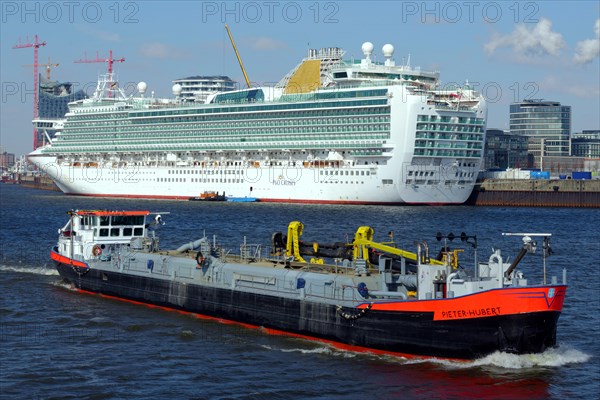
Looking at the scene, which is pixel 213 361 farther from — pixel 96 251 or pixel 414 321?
pixel 96 251

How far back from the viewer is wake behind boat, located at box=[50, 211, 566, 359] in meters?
27.5

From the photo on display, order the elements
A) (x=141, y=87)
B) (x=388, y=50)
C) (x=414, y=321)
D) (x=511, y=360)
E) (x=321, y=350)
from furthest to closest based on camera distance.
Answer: (x=141, y=87) → (x=388, y=50) → (x=321, y=350) → (x=414, y=321) → (x=511, y=360)

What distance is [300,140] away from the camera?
4936 inches

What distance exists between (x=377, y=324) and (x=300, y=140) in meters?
96.5

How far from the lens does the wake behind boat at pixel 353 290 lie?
27516 millimetres

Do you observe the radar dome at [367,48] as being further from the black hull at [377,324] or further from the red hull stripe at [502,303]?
the red hull stripe at [502,303]

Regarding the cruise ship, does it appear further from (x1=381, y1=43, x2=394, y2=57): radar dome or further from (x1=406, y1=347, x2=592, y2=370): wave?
(x1=406, y1=347, x2=592, y2=370): wave

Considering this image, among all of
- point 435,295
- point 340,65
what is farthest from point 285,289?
point 340,65

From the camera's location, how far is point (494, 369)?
27.5m

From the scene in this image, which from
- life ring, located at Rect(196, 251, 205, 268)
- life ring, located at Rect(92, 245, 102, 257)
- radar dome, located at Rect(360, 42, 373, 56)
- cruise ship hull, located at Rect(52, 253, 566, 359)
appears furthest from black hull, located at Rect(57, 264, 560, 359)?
radar dome, located at Rect(360, 42, 373, 56)

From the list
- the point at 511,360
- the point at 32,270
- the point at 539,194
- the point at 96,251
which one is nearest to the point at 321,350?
the point at 511,360

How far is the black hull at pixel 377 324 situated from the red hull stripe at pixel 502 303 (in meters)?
0.18

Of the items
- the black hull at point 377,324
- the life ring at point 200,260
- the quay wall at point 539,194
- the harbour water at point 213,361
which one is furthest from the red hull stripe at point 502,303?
the quay wall at point 539,194

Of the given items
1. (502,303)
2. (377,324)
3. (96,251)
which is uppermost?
(96,251)
